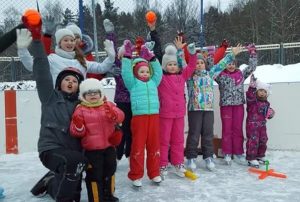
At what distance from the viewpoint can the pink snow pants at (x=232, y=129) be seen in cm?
515

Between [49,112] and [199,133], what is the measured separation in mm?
2038

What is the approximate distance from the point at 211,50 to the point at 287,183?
1975 mm

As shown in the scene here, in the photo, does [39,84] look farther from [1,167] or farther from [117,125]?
[1,167]

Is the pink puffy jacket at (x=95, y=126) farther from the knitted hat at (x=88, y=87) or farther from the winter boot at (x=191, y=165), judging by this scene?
the winter boot at (x=191, y=165)

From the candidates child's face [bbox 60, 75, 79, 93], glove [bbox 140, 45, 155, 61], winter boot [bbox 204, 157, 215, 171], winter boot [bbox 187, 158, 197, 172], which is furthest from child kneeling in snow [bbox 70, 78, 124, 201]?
winter boot [bbox 204, 157, 215, 171]

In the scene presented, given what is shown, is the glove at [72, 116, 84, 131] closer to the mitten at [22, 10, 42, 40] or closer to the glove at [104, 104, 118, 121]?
the glove at [104, 104, 118, 121]

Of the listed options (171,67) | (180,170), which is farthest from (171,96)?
(180,170)

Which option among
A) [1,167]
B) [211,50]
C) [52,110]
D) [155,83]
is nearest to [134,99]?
[155,83]

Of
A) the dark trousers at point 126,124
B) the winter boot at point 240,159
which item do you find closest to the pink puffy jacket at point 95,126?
the dark trousers at point 126,124

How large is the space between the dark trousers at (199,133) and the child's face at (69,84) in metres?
1.72

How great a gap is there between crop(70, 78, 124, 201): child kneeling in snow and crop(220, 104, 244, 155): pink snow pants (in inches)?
76.8

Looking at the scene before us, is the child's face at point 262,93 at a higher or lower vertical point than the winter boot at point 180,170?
higher

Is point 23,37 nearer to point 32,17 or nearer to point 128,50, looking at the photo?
point 32,17

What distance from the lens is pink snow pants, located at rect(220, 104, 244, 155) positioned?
515 cm
